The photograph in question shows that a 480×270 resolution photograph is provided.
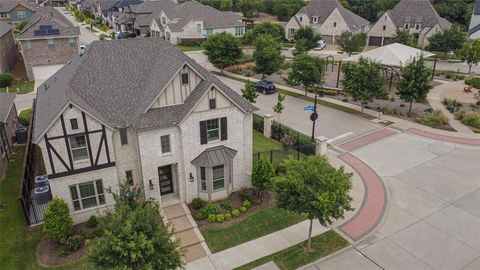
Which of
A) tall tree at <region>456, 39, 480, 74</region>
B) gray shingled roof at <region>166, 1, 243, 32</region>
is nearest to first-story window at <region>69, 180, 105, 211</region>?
tall tree at <region>456, 39, 480, 74</region>

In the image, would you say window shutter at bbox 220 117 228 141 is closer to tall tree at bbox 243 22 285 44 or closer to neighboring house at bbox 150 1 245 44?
tall tree at bbox 243 22 285 44

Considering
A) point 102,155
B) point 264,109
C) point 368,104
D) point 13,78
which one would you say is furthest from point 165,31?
point 102,155

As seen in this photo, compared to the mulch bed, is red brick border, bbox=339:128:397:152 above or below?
above

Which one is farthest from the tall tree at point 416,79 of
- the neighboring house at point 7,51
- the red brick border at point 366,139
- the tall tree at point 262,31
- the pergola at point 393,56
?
the neighboring house at point 7,51

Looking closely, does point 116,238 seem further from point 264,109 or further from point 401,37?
point 401,37

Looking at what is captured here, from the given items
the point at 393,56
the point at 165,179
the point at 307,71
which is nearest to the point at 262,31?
the point at 307,71
